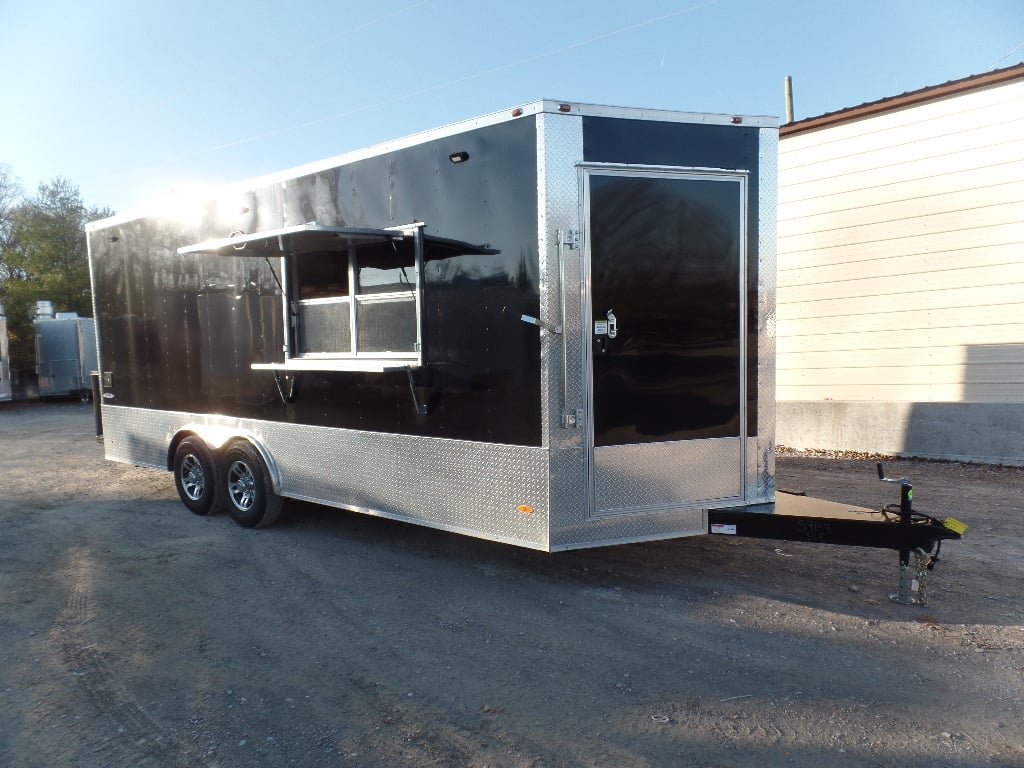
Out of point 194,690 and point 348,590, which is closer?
point 194,690

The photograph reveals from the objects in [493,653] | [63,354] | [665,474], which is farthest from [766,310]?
[63,354]

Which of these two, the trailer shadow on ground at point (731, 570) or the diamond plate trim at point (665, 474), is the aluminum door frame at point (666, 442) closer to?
the diamond plate trim at point (665, 474)

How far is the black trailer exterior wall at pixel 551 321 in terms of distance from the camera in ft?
14.5

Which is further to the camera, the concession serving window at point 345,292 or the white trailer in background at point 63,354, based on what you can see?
the white trailer in background at point 63,354

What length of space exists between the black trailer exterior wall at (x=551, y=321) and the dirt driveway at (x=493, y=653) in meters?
0.56

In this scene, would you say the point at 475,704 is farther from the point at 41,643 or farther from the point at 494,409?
the point at 41,643

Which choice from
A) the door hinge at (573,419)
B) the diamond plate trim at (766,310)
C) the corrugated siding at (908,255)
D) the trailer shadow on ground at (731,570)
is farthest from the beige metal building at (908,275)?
the door hinge at (573,419)

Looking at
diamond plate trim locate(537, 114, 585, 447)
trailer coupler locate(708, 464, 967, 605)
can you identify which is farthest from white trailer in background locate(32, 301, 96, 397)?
trailer coupler locate(708, 464, 967, 605)

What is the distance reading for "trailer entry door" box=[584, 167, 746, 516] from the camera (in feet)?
14.7

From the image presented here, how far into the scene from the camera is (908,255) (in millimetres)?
9219

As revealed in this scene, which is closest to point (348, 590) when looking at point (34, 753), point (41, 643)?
point (41, 643)

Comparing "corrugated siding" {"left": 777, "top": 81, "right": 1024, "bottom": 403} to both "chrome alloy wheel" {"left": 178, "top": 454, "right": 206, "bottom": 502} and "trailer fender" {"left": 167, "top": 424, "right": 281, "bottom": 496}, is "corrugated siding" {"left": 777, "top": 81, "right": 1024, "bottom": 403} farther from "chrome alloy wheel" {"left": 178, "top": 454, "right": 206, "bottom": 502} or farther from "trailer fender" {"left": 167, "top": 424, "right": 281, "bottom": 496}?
"chrome alloy wheel" {"left": 178, "top": 454, "right": 206, "bottom": 502}

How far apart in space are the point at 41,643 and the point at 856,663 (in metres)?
4.39

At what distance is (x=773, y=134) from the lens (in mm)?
4758
